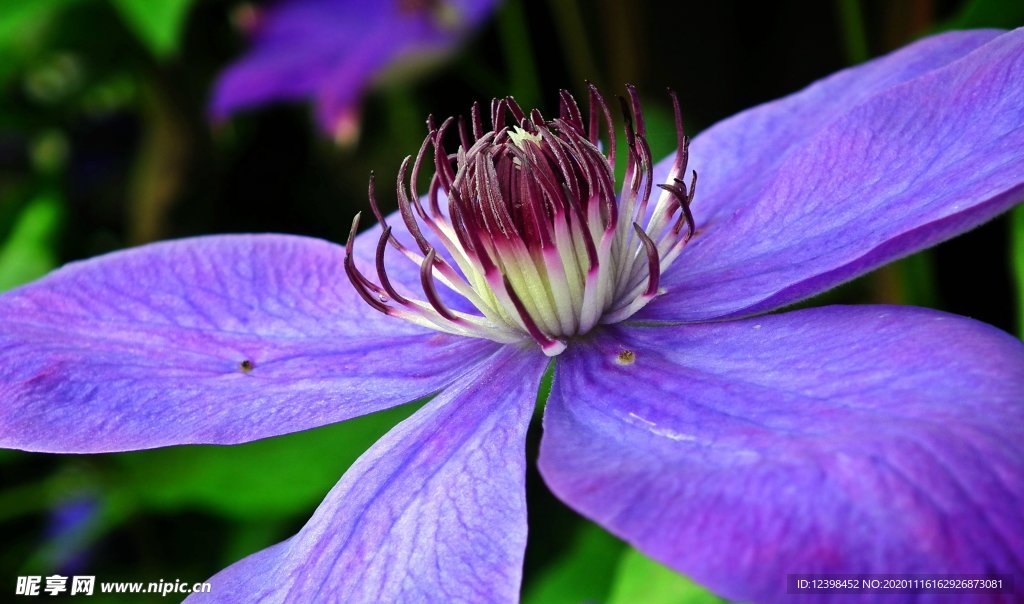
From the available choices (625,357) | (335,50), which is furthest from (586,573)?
(335,50)

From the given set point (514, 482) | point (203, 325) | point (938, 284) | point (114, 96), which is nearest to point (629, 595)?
point (514, 482)

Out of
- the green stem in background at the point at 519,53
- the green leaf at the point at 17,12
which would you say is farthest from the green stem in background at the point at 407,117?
the green leaf at the point at 17,12

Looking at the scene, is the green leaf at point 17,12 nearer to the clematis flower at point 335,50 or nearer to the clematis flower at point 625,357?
the clematis flower at point 335,50

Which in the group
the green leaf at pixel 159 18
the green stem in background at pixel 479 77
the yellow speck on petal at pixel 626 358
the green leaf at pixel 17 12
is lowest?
the yellow speck on petal at pixel 626 358

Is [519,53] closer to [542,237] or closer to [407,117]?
[407,117]

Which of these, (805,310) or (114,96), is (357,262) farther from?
(114,96)

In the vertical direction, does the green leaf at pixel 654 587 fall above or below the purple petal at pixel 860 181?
below
